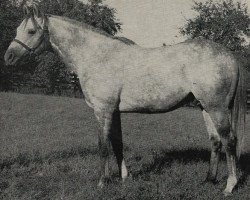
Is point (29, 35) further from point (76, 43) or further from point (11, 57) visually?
point (76, 43)

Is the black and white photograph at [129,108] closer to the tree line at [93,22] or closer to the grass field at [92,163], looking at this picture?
the grass field at [92,163]

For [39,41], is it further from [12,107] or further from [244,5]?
[244,5]

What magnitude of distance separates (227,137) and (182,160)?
2.01 m

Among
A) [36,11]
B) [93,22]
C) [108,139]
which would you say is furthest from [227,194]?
[93,22]

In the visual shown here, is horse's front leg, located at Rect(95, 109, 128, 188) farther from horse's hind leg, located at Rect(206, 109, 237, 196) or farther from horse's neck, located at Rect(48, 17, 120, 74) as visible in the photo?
horse's hind leg, located at Rect(206, 109, 237, 196)

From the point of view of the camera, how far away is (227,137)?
5816 mm

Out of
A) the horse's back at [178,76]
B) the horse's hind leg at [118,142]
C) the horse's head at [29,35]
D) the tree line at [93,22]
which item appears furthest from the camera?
the tree line at [93,22]

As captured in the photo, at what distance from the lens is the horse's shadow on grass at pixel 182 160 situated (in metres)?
6.88

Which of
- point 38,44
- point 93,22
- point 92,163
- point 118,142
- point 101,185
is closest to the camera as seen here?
point 101,185

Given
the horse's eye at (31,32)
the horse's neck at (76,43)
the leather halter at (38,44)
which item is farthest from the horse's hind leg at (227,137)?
the horse's eye at (31,32)

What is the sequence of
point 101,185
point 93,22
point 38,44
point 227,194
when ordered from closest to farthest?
point 227,194 < point 101,185 < point 38,44 < point 93,22

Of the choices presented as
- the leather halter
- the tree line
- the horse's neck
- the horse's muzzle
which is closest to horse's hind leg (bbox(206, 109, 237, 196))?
the horse's neck

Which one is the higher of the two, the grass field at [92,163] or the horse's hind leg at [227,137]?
the horse's hind leg at [227,137]

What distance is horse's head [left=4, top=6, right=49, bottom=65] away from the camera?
6.39m
